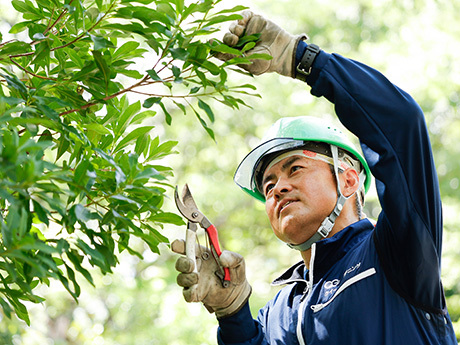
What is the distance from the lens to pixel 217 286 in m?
2.69

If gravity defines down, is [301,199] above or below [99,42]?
above

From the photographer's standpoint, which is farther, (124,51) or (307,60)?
(307,60)

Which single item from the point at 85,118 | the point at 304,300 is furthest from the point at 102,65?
the point at 304,300

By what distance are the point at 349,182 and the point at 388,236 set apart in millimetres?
567

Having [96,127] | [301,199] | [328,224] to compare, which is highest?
[301,199]

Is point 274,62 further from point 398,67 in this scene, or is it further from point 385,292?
point 398,67

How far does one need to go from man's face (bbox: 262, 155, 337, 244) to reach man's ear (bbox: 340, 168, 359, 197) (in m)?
0.07

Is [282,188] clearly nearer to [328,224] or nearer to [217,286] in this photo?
[328,224]

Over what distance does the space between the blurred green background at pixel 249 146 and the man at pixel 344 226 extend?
4.31 meters

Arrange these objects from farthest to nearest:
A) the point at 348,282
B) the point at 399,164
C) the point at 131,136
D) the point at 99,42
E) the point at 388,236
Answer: the point at 348,282, the point at 388,236, the point at 399,164, the point at 131,136, the point at 99,42

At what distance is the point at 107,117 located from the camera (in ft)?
7.00

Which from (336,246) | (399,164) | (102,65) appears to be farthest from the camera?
(336,246)

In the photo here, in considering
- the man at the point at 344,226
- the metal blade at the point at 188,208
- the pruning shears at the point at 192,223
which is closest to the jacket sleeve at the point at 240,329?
the man at the point at 344,226

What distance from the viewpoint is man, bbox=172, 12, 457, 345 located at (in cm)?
232
